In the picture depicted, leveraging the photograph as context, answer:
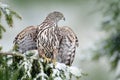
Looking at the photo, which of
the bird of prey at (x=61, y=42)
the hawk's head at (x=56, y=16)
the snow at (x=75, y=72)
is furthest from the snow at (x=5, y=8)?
the snow at (x=75, y=72)

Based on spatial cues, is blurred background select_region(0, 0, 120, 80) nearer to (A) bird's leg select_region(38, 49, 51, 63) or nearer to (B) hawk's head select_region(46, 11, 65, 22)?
(A) bird's leg select_region(38, 49, 51, 63)

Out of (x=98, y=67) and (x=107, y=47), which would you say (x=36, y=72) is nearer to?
(x=107, y=47)

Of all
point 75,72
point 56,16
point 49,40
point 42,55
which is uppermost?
point 56,16

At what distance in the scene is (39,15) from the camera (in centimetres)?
2723

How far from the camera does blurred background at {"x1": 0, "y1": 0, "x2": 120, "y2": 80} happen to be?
10633 mm

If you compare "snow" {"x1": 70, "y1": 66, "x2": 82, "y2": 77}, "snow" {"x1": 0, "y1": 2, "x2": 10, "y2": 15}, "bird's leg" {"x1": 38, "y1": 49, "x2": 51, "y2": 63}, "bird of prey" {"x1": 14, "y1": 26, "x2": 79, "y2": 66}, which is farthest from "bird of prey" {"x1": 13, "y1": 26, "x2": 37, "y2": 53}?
"snow" {"x1": 70, "y1": 66, "x2": 82, "y2": 77}

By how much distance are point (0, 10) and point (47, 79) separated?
645mm

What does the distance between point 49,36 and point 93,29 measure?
1483cm

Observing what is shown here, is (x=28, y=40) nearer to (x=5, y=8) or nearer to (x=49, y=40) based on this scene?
(x=49, y=40)

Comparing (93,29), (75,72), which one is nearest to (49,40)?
(75,72)

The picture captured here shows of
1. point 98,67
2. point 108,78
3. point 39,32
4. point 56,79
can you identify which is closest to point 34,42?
point 39,32

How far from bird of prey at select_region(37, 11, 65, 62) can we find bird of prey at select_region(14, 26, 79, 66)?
0.08 metres

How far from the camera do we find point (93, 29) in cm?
2003

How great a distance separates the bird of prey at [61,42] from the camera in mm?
5309
